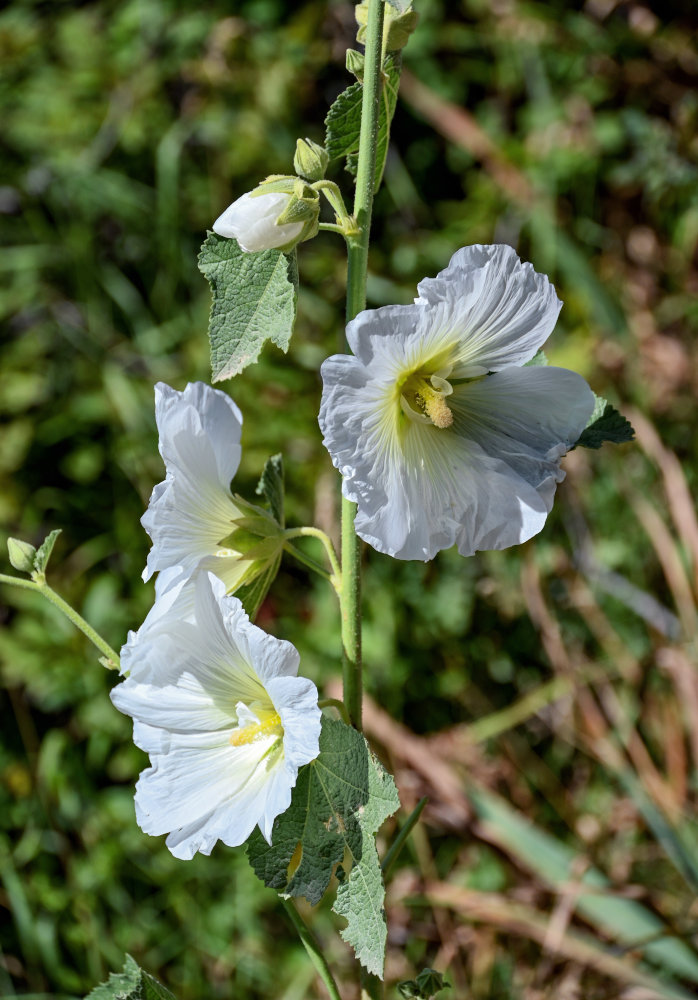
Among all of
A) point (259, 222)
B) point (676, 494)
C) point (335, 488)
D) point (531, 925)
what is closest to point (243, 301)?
point (259, 222)

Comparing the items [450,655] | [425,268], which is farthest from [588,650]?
[425,268]

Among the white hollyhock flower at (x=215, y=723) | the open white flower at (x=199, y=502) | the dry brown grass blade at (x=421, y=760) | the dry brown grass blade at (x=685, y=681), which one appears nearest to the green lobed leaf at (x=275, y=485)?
the open white flower at (x=199, y=502)

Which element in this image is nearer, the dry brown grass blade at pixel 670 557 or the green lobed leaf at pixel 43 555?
the green lobed leaf at pixel 43 555

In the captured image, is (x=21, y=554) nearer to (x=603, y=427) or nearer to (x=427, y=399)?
(x=427, y=399)

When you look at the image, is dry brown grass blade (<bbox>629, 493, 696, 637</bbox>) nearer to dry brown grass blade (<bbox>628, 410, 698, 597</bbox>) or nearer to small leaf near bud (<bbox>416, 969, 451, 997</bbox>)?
dry brown grass blade (<bbox>628, 410, 698, 597</bbox>)

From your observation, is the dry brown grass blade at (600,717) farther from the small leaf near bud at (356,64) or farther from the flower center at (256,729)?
the small leaf near bud at (356,64)

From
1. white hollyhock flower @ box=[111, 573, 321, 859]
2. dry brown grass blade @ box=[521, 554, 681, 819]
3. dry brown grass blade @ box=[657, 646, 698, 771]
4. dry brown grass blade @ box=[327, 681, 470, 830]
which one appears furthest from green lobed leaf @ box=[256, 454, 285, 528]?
dry brown grass blade @ box=[657, 646, 698, 771]
